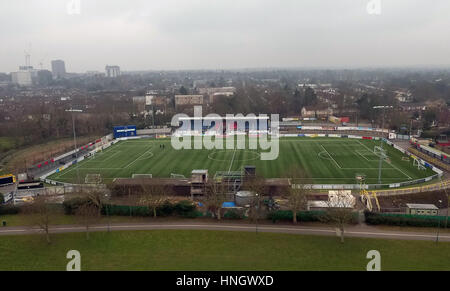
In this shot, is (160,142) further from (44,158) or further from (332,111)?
(332,111)

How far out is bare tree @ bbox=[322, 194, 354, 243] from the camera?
23.5 m

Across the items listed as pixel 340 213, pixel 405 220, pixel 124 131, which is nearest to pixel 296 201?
pixel 340 213

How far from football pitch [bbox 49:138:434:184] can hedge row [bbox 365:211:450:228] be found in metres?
Result: 11.1

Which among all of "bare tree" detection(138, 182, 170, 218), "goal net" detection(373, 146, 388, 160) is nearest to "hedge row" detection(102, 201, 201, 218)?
"bare tree" detection(138, 182, 170, 218)

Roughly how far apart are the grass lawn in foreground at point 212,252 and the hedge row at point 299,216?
255 centimetres

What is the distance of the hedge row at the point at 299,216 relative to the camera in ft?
86.4

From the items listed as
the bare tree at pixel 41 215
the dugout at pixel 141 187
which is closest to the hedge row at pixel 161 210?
the bare tree at pixel 41 215

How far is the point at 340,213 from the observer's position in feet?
77.8

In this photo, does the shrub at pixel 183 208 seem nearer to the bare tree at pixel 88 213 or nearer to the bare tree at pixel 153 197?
the bare tree at pixel 153 197

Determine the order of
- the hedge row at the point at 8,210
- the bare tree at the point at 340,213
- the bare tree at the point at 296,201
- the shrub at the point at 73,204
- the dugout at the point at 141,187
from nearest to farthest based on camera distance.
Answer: the bare tree at the point at 340,213 < the bare tree at the point at 296,201 < the shrub at the point at 73,204 < the hedge row at the point at 8,210 < the dugout at the point at 141,187

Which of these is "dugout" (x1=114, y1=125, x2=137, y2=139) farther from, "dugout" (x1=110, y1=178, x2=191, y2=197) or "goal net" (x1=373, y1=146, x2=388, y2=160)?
"goal net" (x1=373, y1=146, x2=388, y2=160)

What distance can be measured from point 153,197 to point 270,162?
20771 millimetres

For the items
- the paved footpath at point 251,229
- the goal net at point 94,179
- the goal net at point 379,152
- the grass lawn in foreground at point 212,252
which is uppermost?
the goal net at point 94,179

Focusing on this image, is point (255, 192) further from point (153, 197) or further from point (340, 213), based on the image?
point (153, 197)
